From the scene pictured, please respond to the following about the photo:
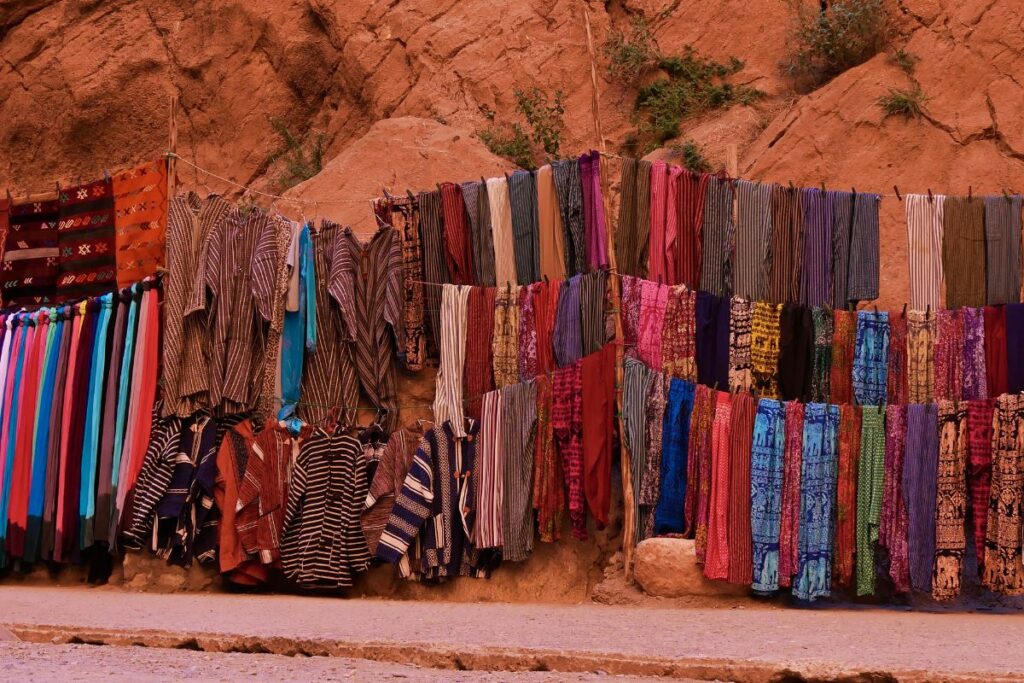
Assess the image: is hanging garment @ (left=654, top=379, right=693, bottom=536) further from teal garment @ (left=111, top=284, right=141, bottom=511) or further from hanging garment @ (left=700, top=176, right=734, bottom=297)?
teal garment @ (left=111, top=284, right=141, bottom=511)

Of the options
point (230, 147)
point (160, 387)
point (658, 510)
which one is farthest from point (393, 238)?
point (230, 147)

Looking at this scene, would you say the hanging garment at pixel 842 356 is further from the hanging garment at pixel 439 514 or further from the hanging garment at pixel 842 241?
the hanging garment at pixel 439 514

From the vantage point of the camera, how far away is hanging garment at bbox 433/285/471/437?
934 centimetres

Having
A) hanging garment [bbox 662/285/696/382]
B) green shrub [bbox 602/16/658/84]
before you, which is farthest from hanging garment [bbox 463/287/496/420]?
green shrub [bbox 602/16/658/84]

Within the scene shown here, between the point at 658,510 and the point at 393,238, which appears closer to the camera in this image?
the point at 658,510

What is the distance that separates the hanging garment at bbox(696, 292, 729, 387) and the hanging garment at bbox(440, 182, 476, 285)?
1.62 meters

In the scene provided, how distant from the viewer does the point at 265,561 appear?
9.43 m

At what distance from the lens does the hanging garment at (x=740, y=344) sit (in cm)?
875

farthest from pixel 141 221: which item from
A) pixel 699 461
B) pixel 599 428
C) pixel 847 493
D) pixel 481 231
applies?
pixel 847 493

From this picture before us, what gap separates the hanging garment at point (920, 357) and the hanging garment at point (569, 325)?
1.96 meters

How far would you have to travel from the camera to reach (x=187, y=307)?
9844mm

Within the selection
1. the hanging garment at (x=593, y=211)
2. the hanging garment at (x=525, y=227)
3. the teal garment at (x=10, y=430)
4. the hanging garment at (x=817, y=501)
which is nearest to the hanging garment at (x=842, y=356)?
the hanging garment at (x=817, y=501)

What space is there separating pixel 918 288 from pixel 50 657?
18.0 feet

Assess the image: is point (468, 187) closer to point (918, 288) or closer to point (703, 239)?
point (703, 239)
